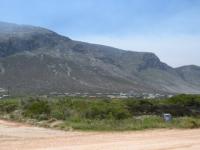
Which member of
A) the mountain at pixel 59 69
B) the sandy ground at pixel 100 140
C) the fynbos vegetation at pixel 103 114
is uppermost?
the mountain at pixel 59 69

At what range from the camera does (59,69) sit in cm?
14112

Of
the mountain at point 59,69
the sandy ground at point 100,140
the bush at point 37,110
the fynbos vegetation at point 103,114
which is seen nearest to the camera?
the sandy ground at point 100,140

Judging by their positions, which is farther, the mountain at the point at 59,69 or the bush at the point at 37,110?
the mountain at the point at 59,69

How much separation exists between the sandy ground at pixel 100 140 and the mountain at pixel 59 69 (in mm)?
89041

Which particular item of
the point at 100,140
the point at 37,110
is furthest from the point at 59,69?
the point at 100,140

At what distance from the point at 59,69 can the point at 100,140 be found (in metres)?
121

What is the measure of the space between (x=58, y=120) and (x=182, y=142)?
11916 mm

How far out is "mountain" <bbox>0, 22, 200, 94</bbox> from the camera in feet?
416

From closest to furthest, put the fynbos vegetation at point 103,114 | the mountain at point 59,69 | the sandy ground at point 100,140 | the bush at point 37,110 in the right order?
the sandy ground at point 100,140
the fynbos vegetation at point 103,114
the bush at point 37,110
the mountain at point 59,69

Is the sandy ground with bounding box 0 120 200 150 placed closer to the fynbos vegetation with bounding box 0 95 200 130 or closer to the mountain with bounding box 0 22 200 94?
the fynbos vegetation with bounding box 0 95 200 130

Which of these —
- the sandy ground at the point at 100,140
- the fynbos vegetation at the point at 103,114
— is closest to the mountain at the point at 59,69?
the fynbos vegetation at the point at 103,114

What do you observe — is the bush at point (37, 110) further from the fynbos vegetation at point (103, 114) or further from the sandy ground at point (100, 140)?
the sandy ground at point (100, 140)

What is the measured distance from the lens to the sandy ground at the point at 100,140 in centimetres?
1798

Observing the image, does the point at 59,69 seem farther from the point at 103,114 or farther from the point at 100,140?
the point at 100,140
